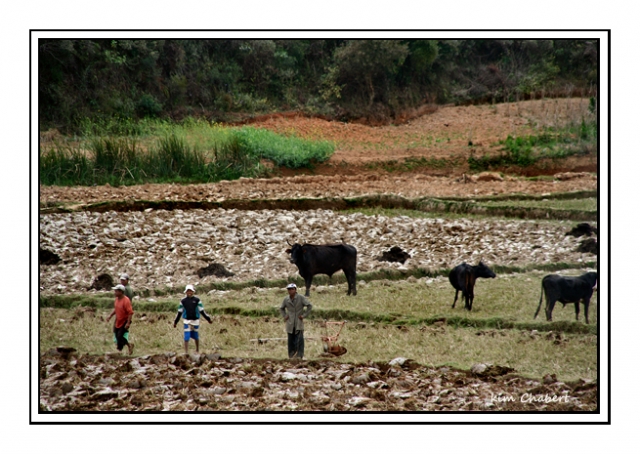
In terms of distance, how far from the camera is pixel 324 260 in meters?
7.79

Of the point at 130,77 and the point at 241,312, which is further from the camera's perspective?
the point at 130,77

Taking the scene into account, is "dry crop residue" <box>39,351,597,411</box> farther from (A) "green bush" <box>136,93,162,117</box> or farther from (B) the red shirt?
(A) "green bush" <box>136,93,162,117</box>

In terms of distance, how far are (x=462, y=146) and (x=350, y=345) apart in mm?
3441

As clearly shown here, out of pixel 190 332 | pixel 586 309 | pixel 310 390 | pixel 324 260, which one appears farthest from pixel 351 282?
pixel 586 309

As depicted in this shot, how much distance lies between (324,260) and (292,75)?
247 cm

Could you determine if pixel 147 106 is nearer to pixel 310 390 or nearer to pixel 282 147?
pixel 282 147

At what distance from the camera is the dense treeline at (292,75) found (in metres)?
8.01

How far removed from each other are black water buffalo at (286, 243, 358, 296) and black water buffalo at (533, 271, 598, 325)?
2.08 m

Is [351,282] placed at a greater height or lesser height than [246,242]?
lesser

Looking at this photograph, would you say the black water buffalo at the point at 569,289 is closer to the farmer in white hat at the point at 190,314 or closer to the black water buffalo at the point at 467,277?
the black water buffalo at the point at 467,277

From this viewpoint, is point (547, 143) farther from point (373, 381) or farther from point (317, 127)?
point (373, 381)

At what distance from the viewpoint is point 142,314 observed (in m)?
7.58

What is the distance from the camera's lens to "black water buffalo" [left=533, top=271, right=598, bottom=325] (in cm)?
701

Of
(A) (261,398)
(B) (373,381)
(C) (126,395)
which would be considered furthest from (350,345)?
(C) (126,395)
